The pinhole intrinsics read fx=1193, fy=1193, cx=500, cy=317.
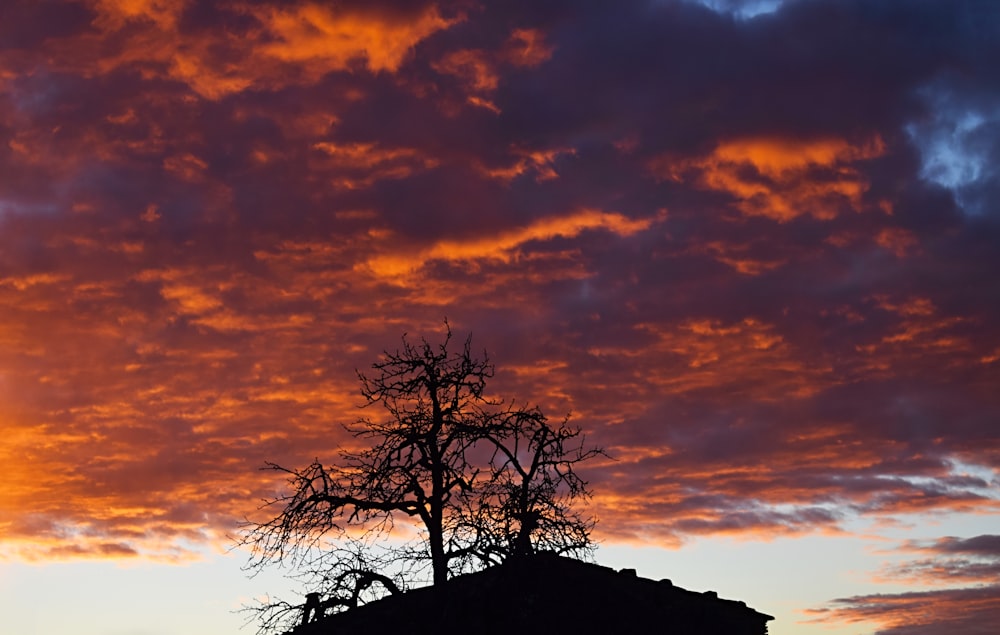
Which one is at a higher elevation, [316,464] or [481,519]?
[316,464]

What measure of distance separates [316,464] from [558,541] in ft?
25.1

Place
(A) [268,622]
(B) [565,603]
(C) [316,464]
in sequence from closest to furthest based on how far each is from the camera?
(B) [565,603] < (A) [268,622] < (C) [316,464]

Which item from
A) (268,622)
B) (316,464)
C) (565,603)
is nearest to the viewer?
(565,603)

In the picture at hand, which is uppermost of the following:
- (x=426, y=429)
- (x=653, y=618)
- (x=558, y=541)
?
(x=426, y=429)

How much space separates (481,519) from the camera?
28.9 m

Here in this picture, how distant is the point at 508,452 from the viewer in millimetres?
31875

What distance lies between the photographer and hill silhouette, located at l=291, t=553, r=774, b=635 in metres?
27.3

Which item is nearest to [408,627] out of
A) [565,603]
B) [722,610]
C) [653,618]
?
[565,603]

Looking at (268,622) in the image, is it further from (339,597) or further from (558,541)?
(558,541)

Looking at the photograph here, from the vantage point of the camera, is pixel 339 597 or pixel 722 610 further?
pixel 339 597

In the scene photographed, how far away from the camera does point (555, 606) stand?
27.6m

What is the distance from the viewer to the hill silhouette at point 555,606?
27.3 metres

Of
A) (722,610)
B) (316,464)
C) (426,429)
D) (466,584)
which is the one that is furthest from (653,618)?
(316,464)

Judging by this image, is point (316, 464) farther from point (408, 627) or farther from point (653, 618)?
point (653, 618)
